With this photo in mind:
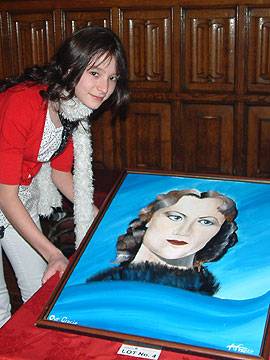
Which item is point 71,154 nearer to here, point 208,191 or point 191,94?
point 208,191

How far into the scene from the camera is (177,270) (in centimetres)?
115

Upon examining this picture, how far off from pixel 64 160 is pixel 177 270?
1.92 ft

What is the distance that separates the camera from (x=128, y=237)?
4.08ft

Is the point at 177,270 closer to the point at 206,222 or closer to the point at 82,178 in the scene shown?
the point at 206,222

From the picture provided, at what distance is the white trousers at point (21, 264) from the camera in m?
1.56

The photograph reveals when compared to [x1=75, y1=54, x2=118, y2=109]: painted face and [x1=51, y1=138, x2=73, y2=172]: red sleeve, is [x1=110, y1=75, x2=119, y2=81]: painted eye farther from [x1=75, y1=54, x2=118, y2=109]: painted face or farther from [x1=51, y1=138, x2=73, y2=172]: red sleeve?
[x1=51, y1=138, x2=73, y2=172]: red sleeve

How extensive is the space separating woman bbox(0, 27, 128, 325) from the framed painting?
16cm

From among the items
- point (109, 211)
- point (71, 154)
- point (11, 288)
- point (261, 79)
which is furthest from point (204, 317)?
point (11, 288)

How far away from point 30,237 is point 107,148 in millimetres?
1338

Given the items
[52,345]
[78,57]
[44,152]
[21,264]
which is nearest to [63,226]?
[21,264]

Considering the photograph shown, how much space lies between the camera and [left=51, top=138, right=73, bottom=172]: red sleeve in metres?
1.58

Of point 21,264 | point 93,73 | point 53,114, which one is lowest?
point 21,264

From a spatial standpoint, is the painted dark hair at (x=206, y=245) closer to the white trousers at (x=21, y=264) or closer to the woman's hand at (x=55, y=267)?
the woman's hand at (x=55, y=267)

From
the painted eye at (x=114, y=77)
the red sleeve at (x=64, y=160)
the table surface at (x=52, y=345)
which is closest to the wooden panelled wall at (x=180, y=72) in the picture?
the red sleeve at (x=64, y=160)
